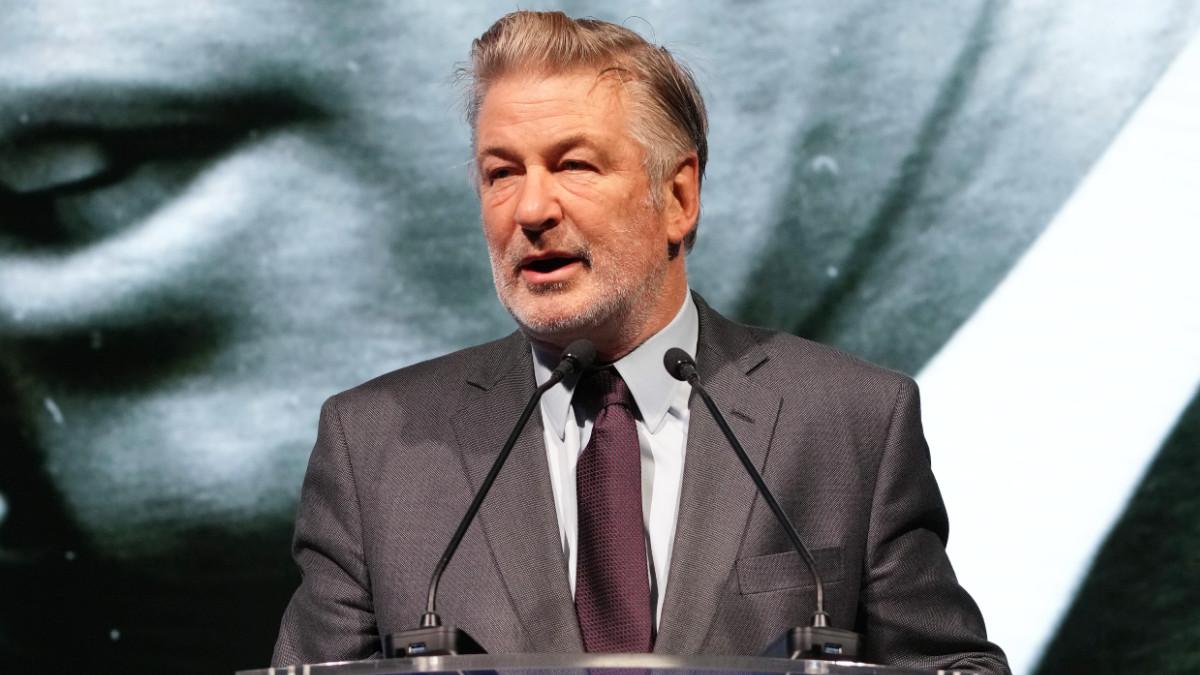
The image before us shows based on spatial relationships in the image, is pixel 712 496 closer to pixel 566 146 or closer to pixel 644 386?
pixel 644 386

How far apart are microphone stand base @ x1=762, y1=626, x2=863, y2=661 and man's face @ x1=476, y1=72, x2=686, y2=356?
2.18ft

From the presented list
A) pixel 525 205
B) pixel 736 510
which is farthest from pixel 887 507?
pixel 525 205

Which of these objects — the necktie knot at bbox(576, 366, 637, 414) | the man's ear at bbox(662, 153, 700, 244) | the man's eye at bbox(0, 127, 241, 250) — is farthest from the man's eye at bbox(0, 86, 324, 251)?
the necktie knot at bbox(576, 366, 637, 414)

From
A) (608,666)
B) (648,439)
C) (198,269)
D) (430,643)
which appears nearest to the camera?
(608,666)

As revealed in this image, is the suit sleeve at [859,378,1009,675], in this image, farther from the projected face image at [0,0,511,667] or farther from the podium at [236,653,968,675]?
the projected face image at [0,0,511,667]

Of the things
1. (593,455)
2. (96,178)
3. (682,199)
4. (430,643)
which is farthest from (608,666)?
(96,178)

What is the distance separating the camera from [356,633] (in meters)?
1.88

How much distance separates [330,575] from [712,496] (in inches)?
23.0

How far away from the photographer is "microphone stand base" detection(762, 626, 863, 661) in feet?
4.44

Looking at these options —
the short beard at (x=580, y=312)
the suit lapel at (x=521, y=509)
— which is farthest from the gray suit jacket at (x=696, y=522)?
the short beard at (x=580, y=312)

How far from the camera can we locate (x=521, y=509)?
1.83m

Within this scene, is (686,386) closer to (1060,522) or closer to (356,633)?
(356,633)

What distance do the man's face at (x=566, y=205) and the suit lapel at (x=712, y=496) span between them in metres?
0.18

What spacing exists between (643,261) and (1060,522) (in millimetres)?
1071
